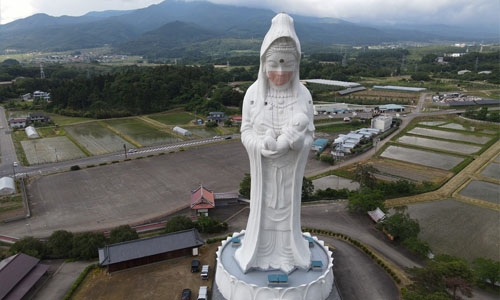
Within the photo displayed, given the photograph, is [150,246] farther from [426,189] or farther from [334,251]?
[426,189]

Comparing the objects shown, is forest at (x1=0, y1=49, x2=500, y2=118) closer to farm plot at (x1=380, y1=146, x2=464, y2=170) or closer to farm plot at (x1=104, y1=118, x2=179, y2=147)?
farm plot at (x1=104, y1=118, x2=179, y2=147)

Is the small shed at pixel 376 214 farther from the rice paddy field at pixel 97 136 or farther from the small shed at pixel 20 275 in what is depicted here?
the rice paddy field at pixel 97 136

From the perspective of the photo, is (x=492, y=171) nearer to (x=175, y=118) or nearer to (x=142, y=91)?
(x=175, y=118)

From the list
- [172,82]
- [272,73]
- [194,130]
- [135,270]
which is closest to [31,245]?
[135,270]

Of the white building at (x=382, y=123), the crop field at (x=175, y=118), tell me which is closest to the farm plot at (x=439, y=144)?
the white building at (x=382, y=123)

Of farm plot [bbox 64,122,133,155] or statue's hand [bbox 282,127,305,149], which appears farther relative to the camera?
farm plot [bbox 64,122,133,155]

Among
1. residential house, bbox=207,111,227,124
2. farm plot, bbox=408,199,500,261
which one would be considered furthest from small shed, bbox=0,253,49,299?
residential house, bbox=207,111,227,124

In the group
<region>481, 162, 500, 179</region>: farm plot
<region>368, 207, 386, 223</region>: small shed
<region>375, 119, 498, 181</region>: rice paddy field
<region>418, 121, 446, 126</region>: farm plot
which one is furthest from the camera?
<region>418, 121, 446, 126</region>: farm plot
